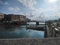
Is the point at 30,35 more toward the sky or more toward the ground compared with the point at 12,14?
more toward the ground

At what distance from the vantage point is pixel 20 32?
2.81 m

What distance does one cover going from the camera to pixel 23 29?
2818 millimetres

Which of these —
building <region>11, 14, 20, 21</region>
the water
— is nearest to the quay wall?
the water

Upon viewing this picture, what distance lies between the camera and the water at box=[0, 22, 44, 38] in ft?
8.96

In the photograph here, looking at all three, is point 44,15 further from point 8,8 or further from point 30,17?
point 8,8

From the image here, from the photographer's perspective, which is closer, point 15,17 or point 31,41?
point 31,41

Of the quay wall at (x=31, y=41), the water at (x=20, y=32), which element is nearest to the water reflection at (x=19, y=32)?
the water at (x=20, y=32)

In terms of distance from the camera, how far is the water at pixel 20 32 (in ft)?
8.96

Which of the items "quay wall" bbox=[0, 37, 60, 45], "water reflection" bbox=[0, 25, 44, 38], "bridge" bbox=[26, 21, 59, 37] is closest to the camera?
"quay wall" bbox=[0, 37, 60, 45]

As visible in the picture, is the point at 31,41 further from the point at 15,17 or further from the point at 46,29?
the point at 15,17

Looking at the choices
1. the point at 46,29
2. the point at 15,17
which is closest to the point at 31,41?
the point at 46,29

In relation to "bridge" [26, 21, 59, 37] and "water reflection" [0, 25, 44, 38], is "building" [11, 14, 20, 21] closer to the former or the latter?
"water reflection" [0, 25, 44, 38]

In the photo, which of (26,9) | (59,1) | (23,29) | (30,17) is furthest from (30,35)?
(59,1)

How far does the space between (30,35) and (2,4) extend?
109cm
